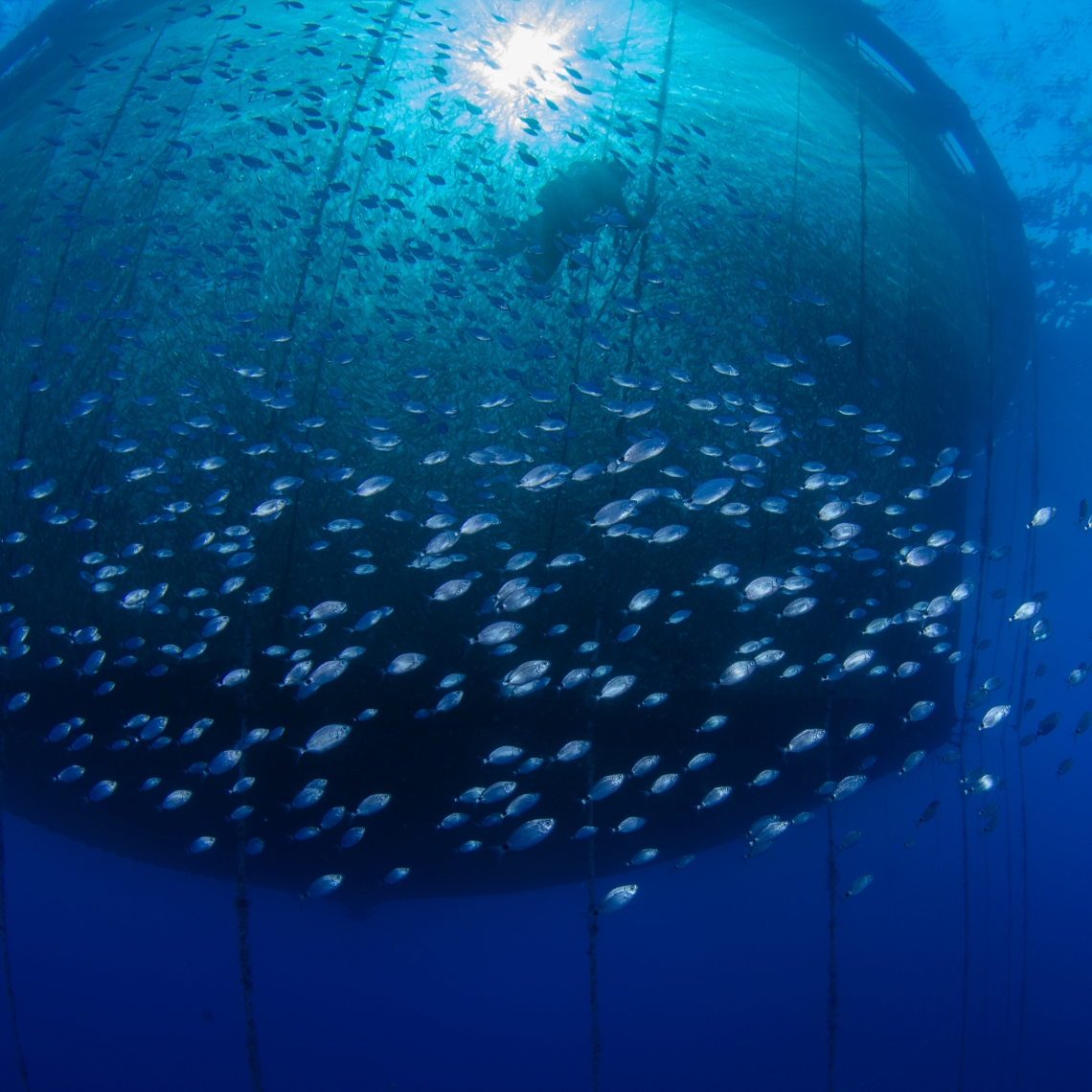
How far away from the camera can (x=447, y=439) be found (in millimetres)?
5773

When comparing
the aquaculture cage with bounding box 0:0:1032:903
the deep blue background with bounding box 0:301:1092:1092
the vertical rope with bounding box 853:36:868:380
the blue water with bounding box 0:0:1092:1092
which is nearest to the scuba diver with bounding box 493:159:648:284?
the aquaculture cage with bounding box 0:0:1032:903

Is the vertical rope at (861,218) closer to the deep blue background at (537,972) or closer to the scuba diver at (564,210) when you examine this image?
the scuba diver at (564,210)

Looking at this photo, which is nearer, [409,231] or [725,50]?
[409,231]

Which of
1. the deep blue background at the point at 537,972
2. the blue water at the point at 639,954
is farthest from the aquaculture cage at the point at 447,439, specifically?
the deep blue background at the point at 537,972

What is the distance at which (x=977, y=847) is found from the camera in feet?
68.9

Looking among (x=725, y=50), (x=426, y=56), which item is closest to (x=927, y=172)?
(x=725, y=50)

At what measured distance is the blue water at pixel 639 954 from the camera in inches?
390

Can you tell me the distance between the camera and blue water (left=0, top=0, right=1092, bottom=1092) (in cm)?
990

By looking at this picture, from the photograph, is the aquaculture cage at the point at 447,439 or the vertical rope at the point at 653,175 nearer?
the aquaculture cage at the point at 447,439

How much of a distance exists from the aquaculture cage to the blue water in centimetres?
336

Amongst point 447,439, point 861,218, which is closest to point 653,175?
point 861,218

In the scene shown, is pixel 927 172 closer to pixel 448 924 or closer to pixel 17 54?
pixel 17 54

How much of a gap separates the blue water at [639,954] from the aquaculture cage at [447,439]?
3.36 meters

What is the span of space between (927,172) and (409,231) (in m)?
8.22
